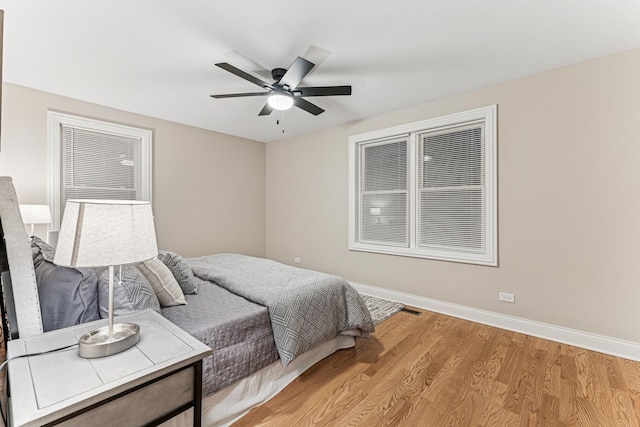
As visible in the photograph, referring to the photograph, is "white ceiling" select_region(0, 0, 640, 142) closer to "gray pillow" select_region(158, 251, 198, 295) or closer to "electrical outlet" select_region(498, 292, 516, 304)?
"gray pillow" select_region(158, 251, 198, 295)

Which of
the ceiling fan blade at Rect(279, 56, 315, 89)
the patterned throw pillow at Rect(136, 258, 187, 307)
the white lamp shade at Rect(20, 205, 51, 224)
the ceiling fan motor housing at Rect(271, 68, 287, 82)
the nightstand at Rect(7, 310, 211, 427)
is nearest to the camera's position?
the nightstand at Rect(7, 310, 211, 427)

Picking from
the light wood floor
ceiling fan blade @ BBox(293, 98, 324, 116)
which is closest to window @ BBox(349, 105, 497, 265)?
the light wood floor

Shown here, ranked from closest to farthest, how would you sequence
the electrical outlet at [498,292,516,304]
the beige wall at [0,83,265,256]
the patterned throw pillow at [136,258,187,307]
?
the patterned throw pillow at [136,258,187,307]
the electrical outlet at [498,292,516,304]
the beige wall at [0,83,265,256]

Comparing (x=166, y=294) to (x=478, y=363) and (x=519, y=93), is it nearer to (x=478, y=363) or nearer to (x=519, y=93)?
(x=478, y=363)

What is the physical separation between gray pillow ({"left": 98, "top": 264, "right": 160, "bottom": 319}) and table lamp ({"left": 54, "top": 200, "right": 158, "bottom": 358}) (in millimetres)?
379

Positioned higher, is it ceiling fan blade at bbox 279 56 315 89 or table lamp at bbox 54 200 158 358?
ceiling fan blade at bbox 279 56 315 89

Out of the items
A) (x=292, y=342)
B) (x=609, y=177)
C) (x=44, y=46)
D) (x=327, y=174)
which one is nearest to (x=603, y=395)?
(x=609, y=177)

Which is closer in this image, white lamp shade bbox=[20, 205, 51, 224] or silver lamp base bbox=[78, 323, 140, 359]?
silver lamp base bbox=[78, 323, 140, 359]

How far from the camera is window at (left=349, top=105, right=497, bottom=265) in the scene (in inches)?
125

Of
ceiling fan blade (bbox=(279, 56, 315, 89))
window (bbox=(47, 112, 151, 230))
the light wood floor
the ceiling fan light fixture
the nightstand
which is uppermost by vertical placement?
ceiling fan blade (bbox=(279, 56, 315, 89))

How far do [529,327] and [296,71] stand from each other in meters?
3.25

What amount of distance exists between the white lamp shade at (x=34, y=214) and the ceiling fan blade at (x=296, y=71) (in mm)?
2669

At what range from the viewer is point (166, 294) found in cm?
194

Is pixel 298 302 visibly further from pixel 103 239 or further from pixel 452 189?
pixel 452 189
